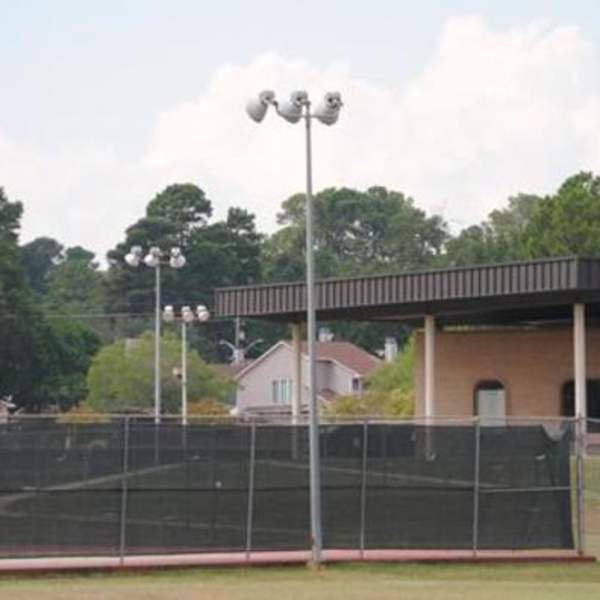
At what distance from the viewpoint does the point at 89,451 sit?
24.6 meters

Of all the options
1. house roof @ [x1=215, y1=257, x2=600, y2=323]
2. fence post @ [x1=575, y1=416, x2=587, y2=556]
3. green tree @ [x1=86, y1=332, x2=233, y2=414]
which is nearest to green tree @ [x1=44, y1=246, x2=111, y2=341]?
green tree @ [x1=86, y1=332, x2=233, y2=414]

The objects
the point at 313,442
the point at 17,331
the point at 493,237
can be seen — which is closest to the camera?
the point at 313,442

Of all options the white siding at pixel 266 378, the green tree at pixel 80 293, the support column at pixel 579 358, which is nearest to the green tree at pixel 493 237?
the white siding at pixel 266 378

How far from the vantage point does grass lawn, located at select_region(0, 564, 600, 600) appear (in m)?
20.2

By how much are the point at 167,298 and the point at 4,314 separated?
41266 millimetres

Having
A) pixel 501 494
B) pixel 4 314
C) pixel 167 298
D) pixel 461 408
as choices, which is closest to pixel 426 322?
pixel 461 408

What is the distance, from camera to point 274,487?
25.9m

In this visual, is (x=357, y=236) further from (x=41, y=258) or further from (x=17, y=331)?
(x=17, y=331)

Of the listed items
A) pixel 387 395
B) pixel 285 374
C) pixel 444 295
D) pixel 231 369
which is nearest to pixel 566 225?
pixel 387 395

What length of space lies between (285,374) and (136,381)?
24.1 m

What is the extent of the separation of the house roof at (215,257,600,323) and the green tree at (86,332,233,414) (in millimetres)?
41730

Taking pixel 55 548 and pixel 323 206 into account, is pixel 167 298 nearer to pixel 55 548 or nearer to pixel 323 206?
pixel 323 206

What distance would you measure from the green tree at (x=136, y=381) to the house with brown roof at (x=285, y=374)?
16.8m

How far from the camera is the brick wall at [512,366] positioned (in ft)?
168
